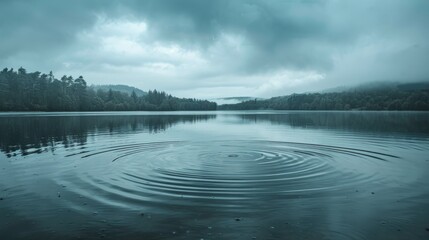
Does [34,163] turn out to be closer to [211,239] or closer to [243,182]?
[243,182]

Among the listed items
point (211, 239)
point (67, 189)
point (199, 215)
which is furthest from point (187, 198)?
point (67, 189)

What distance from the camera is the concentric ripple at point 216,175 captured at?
14.3m

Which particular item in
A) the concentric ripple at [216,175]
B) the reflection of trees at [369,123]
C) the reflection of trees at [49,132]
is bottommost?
the reflection of trees at [369,123]

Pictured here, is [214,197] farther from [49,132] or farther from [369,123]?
[369,123]

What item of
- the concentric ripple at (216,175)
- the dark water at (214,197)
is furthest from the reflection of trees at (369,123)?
the dark water at (214,197)

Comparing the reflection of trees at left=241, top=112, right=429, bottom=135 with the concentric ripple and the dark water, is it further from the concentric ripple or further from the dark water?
the dark water

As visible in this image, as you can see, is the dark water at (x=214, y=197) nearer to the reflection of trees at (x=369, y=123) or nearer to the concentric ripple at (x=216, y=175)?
the concentric ripple at (x=216, y=175)

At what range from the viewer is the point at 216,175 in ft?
61.5

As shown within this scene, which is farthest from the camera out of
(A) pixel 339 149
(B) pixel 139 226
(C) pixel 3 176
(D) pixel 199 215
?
(A) pixel 339 149

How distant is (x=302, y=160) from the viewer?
2403 cm

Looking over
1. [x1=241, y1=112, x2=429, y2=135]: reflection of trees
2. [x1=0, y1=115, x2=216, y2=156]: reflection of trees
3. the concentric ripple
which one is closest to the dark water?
the concentric ripple

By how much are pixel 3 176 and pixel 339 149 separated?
96.2ft

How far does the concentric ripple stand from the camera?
1427 centimetres

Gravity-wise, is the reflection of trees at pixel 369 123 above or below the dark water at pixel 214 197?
below
